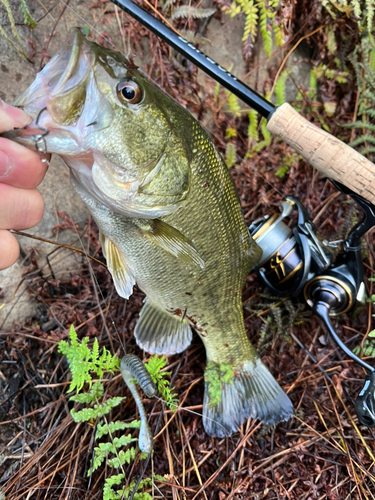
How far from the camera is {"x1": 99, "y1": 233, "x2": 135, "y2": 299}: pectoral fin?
1.99 metres

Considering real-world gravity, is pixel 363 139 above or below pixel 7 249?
above

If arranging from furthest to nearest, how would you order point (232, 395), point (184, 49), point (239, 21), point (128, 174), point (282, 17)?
point (239, 21) < point (282, 17) < point (232, 395) < point (184, 49) < point (128, 174)

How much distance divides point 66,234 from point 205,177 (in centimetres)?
143

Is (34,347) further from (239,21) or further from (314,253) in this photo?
(239,21)

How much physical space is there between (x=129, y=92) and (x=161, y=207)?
0.52 m

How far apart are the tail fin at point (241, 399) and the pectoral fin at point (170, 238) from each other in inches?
43.7

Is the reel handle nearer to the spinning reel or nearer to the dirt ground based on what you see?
the spinning reel

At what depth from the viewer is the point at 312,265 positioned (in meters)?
2.40

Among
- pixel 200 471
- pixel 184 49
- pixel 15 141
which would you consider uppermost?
pixel 184 49

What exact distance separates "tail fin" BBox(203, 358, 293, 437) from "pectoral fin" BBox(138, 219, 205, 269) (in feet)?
3.64

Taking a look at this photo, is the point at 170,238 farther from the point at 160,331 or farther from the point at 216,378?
the point at 216,378

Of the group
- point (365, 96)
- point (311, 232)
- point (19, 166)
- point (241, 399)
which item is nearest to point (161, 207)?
point (19, 166)

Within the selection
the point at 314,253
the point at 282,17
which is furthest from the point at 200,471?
the point at 282,17

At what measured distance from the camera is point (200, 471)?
2.34 meters
